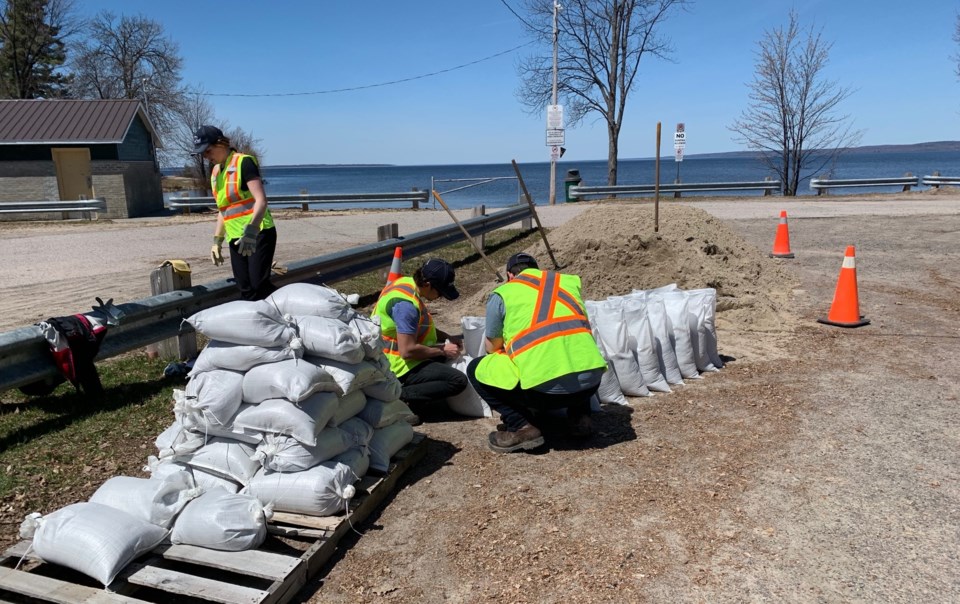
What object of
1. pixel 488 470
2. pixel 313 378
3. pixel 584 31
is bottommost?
pixel 488 470

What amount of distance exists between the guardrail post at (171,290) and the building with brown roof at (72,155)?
2104cm

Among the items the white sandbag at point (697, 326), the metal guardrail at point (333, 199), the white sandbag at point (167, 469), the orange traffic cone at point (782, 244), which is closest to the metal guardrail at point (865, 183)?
the metal guardrail at point (333, 199)

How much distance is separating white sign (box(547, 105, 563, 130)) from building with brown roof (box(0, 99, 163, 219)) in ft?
49.3

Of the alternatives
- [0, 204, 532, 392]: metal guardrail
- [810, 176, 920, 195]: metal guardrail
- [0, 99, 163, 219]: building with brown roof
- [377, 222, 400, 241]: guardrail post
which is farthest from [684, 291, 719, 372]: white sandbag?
[0, 99, 163, 219]: building with brown roof

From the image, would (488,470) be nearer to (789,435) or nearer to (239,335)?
(239,335)

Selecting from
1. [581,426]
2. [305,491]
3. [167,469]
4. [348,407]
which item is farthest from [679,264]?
[167,469]

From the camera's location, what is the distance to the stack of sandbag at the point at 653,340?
5223mm

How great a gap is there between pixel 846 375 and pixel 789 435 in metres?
1.57

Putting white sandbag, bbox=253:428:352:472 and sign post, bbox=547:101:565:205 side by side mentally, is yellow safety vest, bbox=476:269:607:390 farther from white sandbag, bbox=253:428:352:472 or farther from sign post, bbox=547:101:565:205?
sign post, bbox=547:101:565:205

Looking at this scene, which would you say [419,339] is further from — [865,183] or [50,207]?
[865,183]

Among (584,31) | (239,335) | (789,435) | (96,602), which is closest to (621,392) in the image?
(789,435)

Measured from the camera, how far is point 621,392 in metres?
5.21

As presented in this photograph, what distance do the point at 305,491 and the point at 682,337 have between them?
11.2 feet

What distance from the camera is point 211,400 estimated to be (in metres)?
3.41
